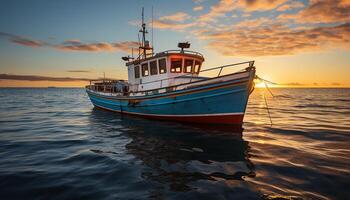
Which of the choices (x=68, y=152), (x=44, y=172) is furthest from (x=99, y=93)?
(x=44, y=172)

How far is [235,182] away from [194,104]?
283 inches

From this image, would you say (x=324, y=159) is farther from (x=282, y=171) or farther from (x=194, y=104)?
(x=194, y=104)

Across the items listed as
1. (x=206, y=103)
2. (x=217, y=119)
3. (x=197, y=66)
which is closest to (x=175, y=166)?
(x=206, y=103)

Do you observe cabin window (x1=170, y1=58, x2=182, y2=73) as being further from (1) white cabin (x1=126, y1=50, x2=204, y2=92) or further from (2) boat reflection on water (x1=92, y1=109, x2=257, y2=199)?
(2) boat reflection on water (x1=92, y1=109, x2=257, y2=199)

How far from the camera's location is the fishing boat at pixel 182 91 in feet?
36.4

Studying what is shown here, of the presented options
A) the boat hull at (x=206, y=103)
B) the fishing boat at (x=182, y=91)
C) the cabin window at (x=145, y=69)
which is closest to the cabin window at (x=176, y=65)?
the fishing boat at (x=182, y=91)

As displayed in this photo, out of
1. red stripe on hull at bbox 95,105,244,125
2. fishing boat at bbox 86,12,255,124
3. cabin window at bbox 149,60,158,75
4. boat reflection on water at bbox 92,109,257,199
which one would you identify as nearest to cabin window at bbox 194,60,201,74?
fishing boat at bbox 86,12,255,124

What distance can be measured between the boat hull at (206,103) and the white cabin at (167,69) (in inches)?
59.6

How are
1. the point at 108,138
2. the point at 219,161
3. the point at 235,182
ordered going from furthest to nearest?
1. the point at 108,138
2. the point at 219,161
3. the point at 235,182

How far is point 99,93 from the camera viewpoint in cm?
2072

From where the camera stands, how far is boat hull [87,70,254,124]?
36.0 feet

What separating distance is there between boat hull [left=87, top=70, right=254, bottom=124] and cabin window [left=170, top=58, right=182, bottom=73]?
2232 mm

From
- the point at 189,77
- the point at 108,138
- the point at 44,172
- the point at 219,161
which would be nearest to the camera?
the point at 44,172

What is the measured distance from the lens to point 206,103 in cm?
1168
